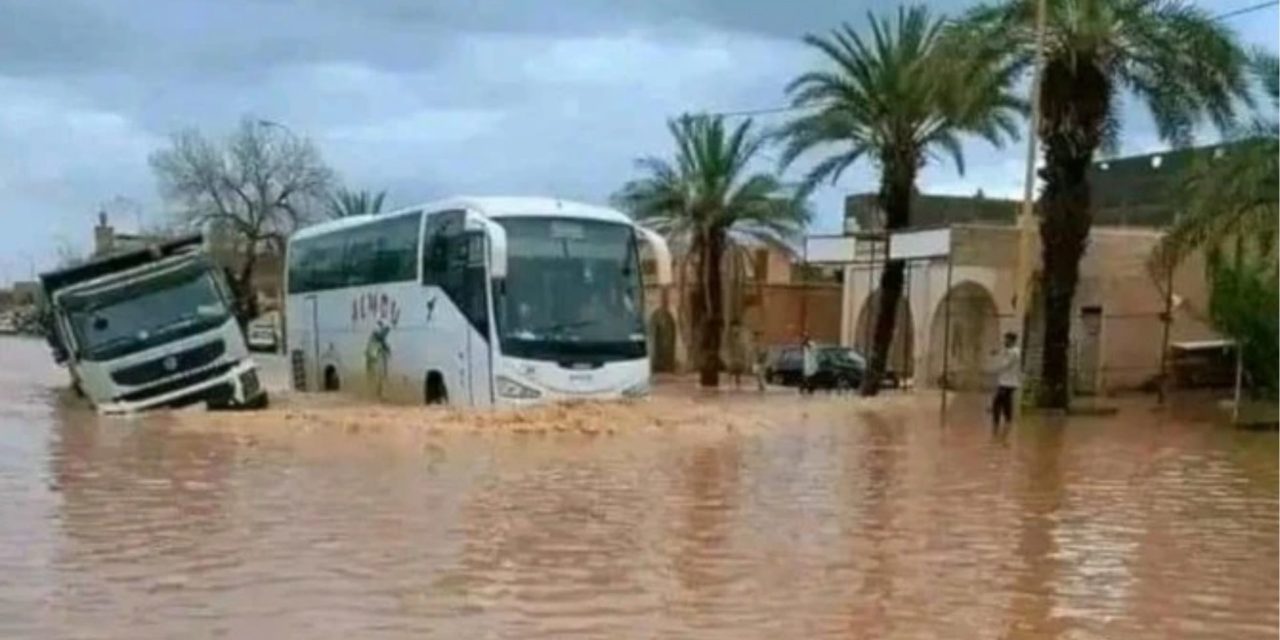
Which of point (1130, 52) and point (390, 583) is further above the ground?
point (1130, 52)

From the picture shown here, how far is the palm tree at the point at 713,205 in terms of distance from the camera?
168 ft

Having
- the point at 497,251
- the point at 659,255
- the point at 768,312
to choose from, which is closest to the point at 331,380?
the point at 659,255

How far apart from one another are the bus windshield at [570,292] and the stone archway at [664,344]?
108 feet

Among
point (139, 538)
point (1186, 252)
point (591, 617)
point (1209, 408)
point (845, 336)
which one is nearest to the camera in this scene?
point (591, 617)

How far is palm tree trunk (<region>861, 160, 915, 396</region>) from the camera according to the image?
42094 mm

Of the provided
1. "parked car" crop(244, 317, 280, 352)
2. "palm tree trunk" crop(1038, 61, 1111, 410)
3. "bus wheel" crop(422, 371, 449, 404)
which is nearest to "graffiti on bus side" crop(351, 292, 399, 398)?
"bus wheel" crop(422, 371, 449, 404)

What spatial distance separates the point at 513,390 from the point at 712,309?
80.4 feet

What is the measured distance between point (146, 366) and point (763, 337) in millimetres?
35276

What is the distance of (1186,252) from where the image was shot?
3194 centimetres

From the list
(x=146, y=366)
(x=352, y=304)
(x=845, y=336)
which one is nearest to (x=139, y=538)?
(x=146, y=366)

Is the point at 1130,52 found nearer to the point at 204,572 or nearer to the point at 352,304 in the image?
the point at 352,304

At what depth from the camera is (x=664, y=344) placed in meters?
61.8

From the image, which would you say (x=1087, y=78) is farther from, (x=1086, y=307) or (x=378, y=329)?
(x=378, y=329)

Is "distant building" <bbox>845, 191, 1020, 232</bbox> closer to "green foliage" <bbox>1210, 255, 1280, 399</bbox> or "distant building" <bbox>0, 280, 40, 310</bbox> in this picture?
"green foliage" <bbox>1210, 255, 1280, 399</bbox>
